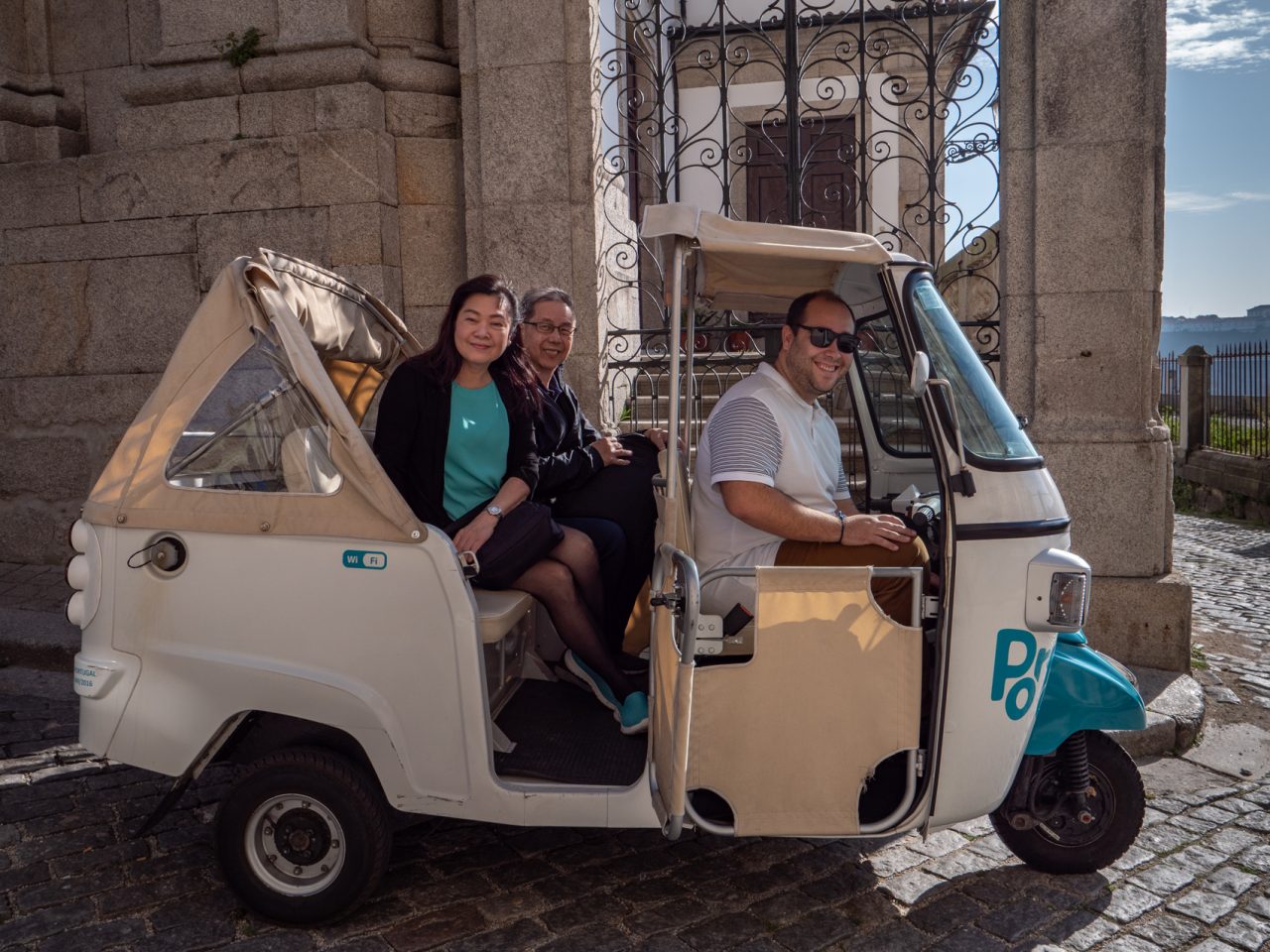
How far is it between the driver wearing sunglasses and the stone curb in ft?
7.58

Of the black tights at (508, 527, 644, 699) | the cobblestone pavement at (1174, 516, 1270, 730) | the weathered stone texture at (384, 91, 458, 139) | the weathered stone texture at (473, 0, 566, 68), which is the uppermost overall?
the weathered stone texture at (473, 0, 566, 68)

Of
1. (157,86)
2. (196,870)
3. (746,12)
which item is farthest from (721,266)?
(746,12)

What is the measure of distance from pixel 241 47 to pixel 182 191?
97 centimetres

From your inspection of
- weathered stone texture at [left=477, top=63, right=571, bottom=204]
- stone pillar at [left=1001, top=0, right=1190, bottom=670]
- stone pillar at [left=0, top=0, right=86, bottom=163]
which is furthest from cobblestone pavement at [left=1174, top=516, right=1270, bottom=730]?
stone pillar at [left=0, top=0, right=86, bottom=163]

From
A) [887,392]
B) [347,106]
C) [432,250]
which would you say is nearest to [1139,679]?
[887,392]

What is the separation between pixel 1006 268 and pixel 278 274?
13.7ft

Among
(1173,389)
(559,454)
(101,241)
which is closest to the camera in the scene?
(559,454)

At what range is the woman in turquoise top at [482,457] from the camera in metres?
3.58

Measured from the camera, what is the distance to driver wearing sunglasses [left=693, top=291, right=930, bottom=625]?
322 centimetres

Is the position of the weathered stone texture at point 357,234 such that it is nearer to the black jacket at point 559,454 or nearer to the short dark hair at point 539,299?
the short dark hair at point 539,299

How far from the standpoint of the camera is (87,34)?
302 inches

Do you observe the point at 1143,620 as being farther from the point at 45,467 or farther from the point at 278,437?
the point at 45,467

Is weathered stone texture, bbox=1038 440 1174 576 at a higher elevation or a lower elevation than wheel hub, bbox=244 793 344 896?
higher

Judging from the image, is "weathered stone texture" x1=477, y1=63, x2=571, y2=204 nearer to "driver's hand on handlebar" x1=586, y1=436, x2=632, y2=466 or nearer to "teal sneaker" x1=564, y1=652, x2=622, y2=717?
"driver's hand on handlebar" x1=586, y1=436, x2=632, y2=466
